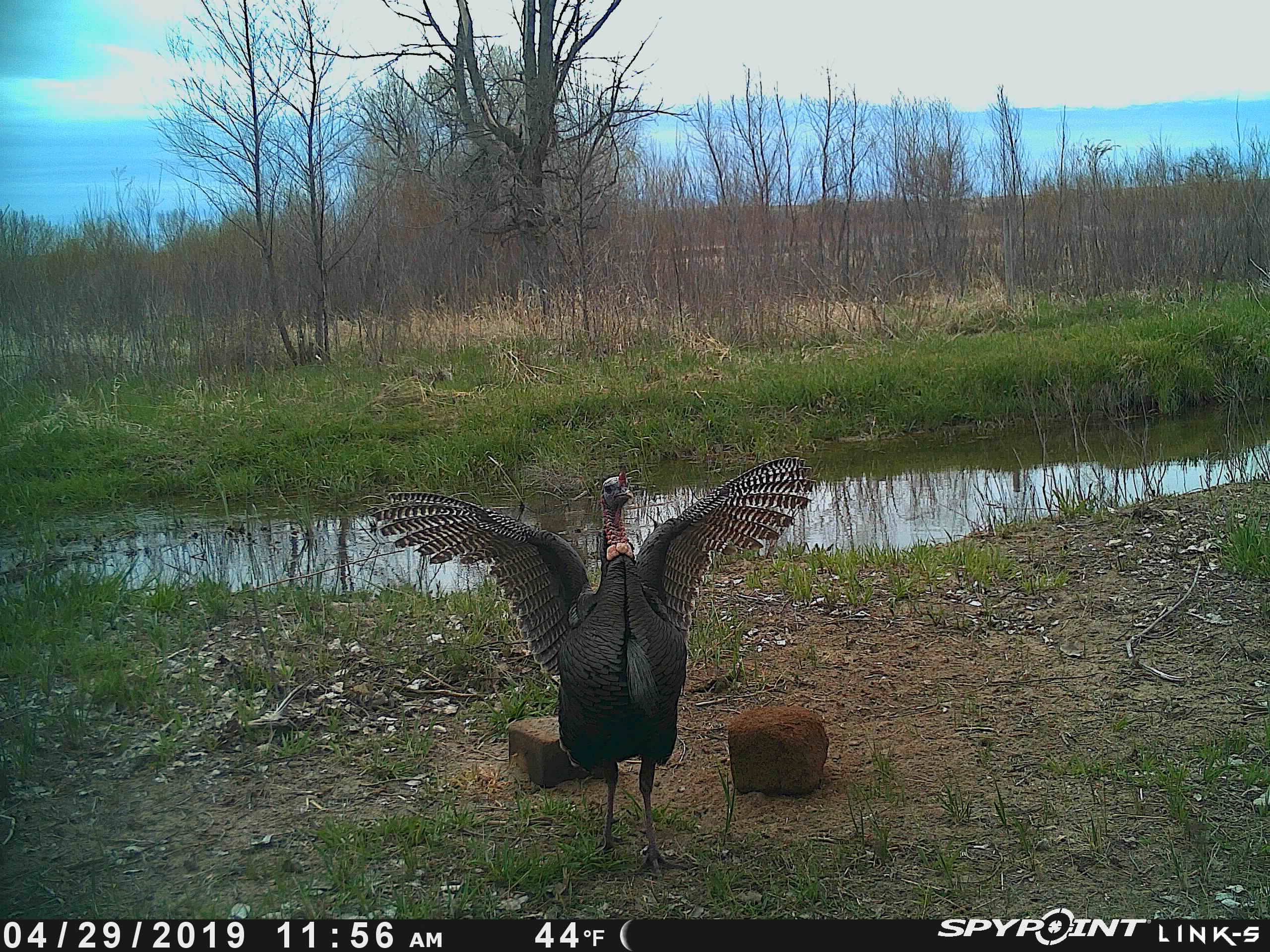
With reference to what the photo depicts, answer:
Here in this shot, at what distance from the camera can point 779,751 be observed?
12.8 ft

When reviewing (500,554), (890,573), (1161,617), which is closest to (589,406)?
(890,573)

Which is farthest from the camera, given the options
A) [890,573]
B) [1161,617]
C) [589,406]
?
[589,406]

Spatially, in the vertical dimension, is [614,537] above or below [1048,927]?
above

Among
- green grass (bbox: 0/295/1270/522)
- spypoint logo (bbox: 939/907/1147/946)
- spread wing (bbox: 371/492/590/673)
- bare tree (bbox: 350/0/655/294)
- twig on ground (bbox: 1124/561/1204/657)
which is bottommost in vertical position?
spypoint logo (bbox: 939/907/1147/946)

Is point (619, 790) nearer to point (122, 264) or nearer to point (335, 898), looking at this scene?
point (335, 898)

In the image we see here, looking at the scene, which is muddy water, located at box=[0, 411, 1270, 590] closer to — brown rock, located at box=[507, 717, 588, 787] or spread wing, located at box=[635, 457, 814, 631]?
brown rock, located at box=[507, 717, 588, 787]

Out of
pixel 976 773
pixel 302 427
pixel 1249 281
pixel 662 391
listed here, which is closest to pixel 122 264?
pixel 302 427

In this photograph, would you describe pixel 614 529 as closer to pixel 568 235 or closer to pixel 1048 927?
pixel 1048 927

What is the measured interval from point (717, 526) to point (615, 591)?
0.68 meters

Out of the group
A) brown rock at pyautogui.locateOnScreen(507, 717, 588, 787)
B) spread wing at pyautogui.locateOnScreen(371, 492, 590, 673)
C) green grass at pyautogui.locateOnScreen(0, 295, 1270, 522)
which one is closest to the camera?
spread wing at pyautogui.locateOnScreen(371, 492, 590, 673)

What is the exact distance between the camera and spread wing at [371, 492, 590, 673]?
4.00 metres

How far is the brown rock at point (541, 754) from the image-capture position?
4.17 m

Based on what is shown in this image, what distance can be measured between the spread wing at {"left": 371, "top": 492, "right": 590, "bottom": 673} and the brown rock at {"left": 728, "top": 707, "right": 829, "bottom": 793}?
78cm

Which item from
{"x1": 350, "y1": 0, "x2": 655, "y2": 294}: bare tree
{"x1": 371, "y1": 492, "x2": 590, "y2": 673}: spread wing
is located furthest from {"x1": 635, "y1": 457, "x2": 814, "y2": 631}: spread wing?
{"x1": 350, "y1": 0, "x2": 655, "y2": 294}: bare tree
